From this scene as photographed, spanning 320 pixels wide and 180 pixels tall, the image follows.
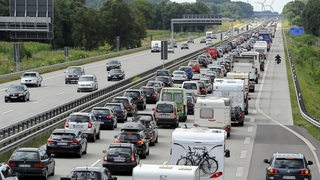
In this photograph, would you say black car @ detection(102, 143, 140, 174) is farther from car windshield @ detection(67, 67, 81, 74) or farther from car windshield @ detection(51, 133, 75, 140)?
car windshield @ detection(67, 67, 81, 74)

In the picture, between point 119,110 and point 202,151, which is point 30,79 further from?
point 202,151

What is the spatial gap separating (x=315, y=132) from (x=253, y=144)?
286 inches

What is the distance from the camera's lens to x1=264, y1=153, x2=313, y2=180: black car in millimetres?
29375

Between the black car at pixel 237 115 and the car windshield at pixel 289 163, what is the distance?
2426 centimetres

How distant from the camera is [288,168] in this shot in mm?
29453

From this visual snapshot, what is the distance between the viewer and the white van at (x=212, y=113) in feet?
150

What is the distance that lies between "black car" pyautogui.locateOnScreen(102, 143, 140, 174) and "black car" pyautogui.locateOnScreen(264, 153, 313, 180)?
17.4 ft

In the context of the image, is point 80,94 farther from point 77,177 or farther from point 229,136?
point 77,177

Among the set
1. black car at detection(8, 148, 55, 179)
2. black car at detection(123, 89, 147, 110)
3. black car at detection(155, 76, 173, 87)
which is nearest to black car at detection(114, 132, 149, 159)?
black car at detection(8, 148, 55, 179)

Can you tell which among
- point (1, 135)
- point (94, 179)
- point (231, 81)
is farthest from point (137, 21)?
point (94, 179)

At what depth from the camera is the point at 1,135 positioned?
38.9 metres

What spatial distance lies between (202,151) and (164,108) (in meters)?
24.3

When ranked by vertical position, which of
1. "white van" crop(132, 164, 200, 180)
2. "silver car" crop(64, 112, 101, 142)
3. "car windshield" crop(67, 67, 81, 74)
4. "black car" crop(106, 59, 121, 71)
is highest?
"white van" crop(132, 164, 200, 180)

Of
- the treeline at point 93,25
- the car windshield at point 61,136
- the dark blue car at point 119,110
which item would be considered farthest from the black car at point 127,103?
the treeline at point 93,25
